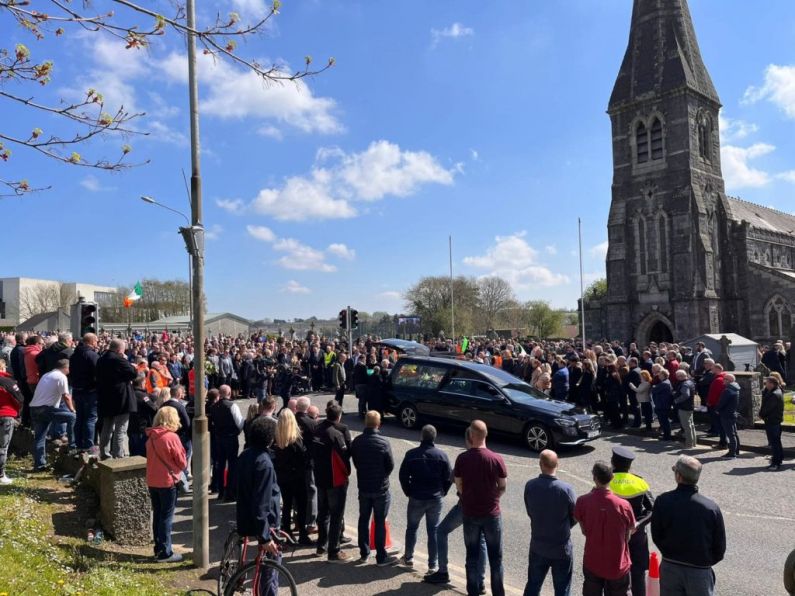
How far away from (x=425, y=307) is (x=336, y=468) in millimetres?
65500

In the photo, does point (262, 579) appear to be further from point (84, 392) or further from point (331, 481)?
point (84, 392)

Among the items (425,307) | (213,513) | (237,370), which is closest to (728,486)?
(213,513)

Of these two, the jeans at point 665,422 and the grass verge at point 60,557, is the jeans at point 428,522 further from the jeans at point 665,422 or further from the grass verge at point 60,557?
the jeans at point 665,422

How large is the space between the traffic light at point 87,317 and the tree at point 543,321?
6727cm

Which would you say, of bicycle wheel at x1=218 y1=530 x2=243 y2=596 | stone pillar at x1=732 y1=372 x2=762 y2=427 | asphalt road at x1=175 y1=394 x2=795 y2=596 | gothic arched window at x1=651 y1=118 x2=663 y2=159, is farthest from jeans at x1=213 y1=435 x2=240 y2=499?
gothic arched window at x1=651 y1=118 x2=663 y2=159

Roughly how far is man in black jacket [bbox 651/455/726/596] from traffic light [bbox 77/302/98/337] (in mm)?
11906

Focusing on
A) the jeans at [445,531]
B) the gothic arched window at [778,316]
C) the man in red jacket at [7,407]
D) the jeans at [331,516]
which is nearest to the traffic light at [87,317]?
the man in red jacket at [7,407]

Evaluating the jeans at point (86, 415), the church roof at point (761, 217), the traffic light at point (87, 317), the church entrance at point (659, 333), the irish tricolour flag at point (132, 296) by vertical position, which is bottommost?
the jeans at point (86, 415)

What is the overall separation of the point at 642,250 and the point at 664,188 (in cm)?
428

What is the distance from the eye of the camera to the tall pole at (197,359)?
6145 millimetres

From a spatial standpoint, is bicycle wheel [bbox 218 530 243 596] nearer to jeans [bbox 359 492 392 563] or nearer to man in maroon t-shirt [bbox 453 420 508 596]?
jeans [bbox 359 492 392 563]

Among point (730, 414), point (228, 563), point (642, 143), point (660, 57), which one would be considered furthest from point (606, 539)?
point (660, 57)

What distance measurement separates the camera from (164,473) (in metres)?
6.25

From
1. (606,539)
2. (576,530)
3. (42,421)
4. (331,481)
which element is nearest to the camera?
(606,539)
